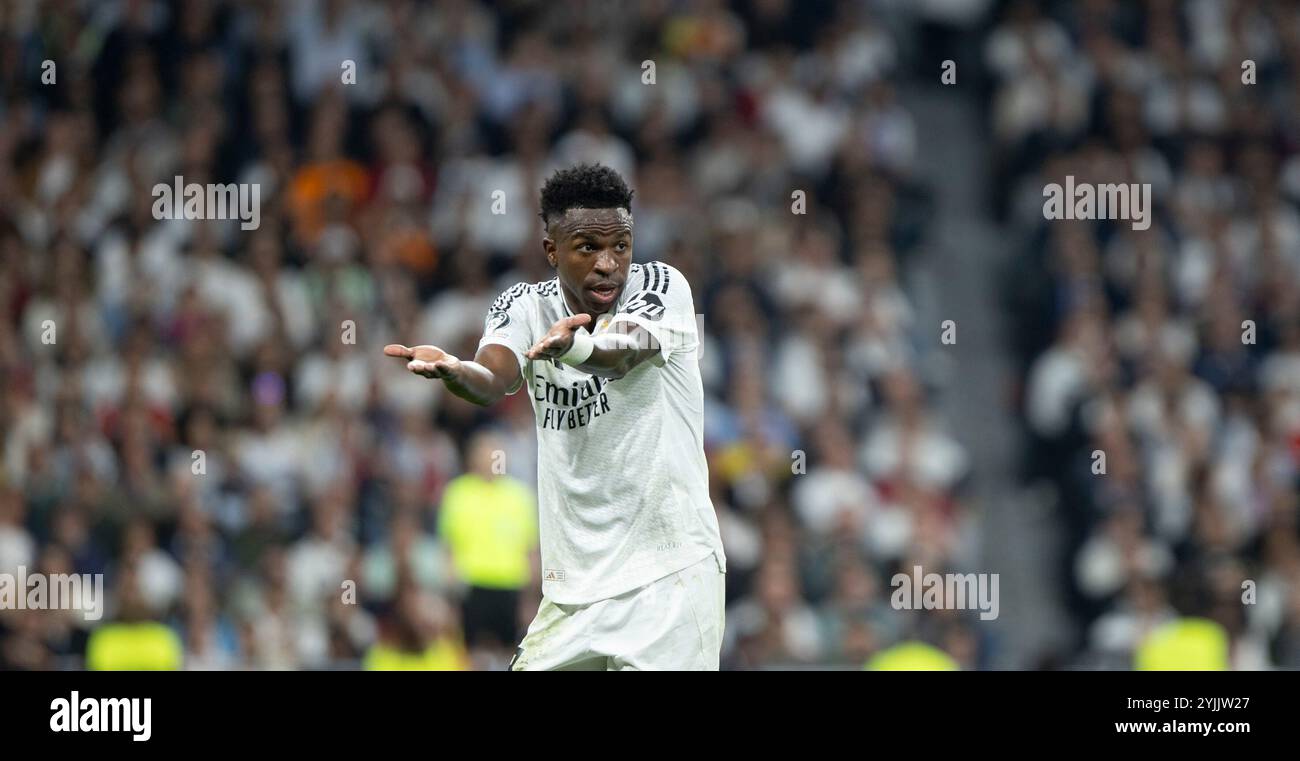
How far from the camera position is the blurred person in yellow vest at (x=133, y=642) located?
31.4 ft

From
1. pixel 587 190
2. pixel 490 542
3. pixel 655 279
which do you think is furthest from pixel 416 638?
pixel 587 190

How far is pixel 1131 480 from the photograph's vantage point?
427 inches

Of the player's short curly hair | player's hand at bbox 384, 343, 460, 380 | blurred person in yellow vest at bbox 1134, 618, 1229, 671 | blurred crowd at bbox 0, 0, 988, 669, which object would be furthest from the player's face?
blurred person in yellow vest at bbox 1134, 618, 1229, 671

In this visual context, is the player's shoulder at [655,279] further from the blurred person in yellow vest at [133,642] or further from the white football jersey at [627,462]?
the blurred person in yellow vest at [133,642]

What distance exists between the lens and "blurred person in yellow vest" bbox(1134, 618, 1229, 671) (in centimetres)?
952

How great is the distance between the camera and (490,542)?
997cm

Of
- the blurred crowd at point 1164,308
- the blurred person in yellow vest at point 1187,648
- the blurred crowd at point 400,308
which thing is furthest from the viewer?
the blurred crowd at point 1164,308

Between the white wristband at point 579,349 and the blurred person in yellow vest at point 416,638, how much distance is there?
4465 mm

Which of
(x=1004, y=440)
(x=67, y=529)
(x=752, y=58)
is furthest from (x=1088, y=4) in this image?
(x=67, y=529)

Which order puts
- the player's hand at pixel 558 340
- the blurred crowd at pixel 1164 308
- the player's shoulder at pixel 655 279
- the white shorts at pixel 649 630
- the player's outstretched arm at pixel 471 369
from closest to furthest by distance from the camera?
the player's hand at pixel 558 340 < the player's outstretched arm at pixel 471 369 < the white shorts at pixel 649 630 < the player's shoulder at pixel 655 279 < the blurred crowd at pixel 1164 308

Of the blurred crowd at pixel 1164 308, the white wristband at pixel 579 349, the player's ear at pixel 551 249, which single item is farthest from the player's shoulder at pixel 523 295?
the blurred crowd at pixel 1164 308

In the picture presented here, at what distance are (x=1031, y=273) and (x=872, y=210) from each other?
3.73 feet

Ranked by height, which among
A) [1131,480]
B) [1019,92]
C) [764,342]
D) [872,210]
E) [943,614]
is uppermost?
[1019,92]

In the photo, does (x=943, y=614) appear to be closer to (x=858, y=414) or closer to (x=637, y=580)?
(x=858, y=414)
